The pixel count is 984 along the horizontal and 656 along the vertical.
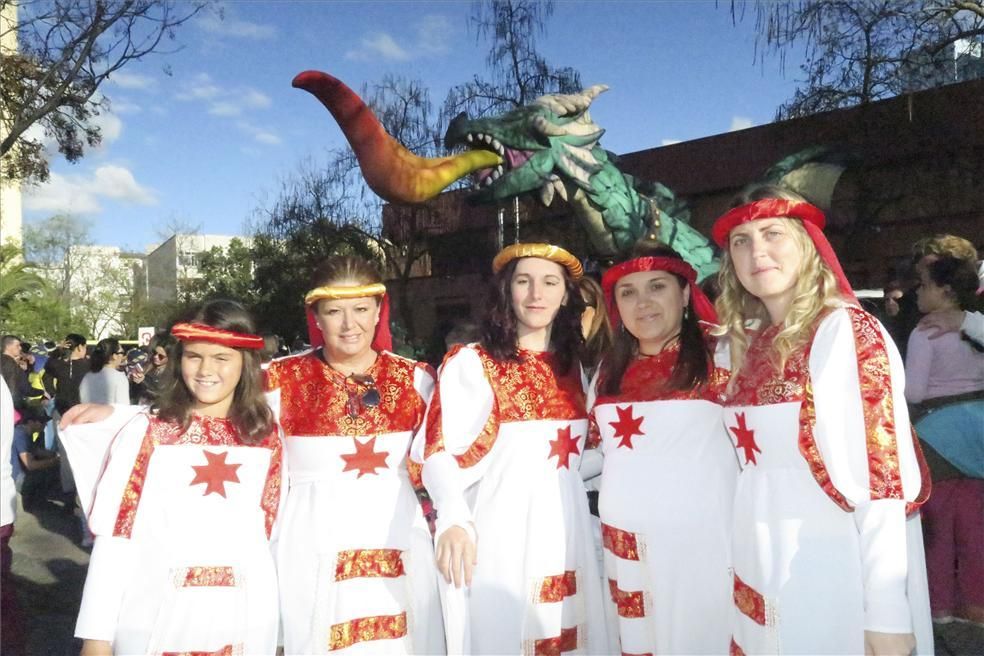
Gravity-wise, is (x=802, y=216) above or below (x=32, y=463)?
above

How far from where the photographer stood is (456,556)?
7.82ft

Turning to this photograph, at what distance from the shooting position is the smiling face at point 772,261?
83.9 inches

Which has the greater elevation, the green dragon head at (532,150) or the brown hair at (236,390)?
the green dragon head at (532,150)

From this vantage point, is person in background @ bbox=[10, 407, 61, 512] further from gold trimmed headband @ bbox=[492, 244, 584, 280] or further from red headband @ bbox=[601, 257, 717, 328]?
red headband @ bbox=[601, 257, 717, 328]

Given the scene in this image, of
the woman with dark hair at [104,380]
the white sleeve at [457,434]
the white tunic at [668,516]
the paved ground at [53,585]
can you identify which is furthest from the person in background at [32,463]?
the white tunic at [668,516]

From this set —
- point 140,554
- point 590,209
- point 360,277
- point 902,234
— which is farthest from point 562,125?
point 902,234

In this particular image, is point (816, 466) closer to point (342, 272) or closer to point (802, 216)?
point (802, 216)

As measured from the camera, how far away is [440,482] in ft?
8.16

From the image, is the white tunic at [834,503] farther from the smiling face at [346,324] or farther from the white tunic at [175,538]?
the white tunic at [175,538]

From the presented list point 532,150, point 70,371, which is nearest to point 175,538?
point 532,150

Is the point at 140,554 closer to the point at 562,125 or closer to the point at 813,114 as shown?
the point at 562,125

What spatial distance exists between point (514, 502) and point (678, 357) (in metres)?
0.71

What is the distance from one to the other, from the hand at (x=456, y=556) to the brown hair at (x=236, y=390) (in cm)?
67

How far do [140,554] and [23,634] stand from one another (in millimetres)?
1642
